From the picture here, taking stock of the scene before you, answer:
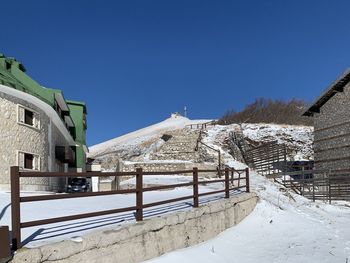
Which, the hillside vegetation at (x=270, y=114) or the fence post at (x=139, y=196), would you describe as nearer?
the fence post at (x=139, y=196)

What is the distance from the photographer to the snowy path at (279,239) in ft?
25.0

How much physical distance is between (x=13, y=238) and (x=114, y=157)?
39463mm

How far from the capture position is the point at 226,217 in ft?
33.3

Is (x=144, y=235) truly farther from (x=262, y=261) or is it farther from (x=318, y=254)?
(x=318, y=254)

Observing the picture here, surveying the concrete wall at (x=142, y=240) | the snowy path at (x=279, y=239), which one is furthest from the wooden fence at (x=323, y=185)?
the concrete wall at (x=142, y=240)

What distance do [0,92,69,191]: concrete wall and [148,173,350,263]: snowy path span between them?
11.8 meters

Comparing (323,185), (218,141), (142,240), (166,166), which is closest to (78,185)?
(166,166)

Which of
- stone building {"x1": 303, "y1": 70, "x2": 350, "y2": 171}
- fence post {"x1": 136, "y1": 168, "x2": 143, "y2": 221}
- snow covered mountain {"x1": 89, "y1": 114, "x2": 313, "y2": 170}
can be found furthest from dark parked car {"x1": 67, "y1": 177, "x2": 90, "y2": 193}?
fence post {"x1": 136, "y1": 168, "x2": 143, "y2": 221}

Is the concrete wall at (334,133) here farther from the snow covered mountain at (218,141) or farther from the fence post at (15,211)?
the fence post at (15,211)

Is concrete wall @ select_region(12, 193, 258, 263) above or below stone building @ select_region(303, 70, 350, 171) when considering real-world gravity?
below

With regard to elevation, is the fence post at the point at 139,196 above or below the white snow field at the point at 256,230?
above

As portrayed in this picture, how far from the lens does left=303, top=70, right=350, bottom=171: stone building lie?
24.8 metres

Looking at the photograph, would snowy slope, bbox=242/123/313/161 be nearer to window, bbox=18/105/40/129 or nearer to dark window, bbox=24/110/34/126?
window, bbox=18/105/40/129

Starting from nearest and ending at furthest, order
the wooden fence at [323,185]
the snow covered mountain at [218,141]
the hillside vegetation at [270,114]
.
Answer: the wooden fence at [323,185] < the snow covered mountain at [218,141] < the hillside vegetation at [270,114]
